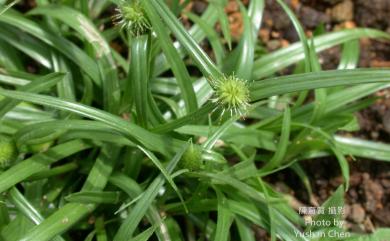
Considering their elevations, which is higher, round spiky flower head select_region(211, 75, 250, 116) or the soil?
the soil

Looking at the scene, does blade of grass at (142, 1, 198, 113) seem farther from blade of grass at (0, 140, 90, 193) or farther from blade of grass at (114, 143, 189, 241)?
blade of grass at (0, 140, 90, 193)

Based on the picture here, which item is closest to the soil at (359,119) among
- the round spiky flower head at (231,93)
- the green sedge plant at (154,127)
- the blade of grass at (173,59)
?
the green sedge plant at (154,127)

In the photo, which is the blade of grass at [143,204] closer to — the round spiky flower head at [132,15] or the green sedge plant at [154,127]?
the green sedge plant at [154,127]

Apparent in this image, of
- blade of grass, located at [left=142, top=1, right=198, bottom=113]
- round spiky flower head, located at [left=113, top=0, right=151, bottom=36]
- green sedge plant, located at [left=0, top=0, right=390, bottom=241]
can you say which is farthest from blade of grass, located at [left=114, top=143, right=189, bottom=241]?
round spiky flower head, located at [left=113, top=0, right=151, bottom=36]

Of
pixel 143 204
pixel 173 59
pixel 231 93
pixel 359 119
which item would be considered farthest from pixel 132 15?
pixel 359 119

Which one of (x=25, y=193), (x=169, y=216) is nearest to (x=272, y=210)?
(x=169, y=216)

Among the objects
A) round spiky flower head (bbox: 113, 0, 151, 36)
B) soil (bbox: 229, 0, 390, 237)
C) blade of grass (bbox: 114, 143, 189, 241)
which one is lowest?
blade of grass (bbox: 114, 143, 189, 241)

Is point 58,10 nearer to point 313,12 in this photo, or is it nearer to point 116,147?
point 116,147

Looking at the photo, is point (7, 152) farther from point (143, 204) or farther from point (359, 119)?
point (359, 119)
